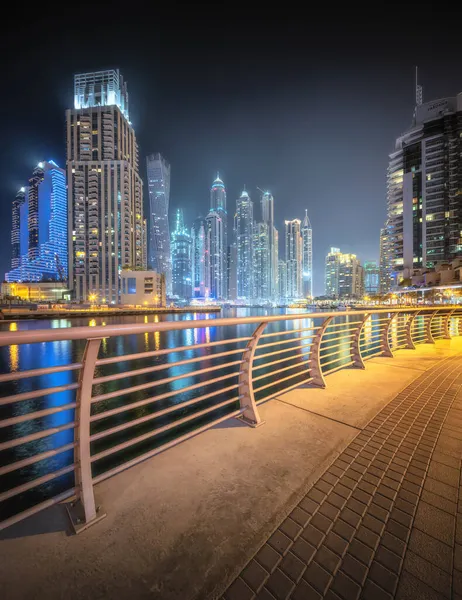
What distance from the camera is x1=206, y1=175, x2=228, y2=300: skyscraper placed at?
17375 centimetres

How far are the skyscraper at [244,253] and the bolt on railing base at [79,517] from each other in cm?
16785

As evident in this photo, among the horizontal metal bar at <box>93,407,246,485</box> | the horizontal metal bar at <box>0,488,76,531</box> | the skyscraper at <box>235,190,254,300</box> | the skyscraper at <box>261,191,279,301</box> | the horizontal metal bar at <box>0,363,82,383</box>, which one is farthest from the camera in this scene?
the skyscraper at <box>261,191,279,301</box>

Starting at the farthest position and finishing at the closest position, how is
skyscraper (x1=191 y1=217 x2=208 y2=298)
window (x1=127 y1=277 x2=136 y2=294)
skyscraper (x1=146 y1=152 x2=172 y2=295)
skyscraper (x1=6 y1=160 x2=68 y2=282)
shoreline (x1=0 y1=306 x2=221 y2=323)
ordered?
skyscraper (x1=191 y1=217 x2=208 y2=298) → skyscraper (x1=146 y1=152 x2=172 y2=295) → skyscraper (x1=6 y1=160 x2=68 y2=282) → window (x1=127 y1=277 x2=136 y2=294) → shoreline (x1=0 y1=306 x2=221 y2=323)

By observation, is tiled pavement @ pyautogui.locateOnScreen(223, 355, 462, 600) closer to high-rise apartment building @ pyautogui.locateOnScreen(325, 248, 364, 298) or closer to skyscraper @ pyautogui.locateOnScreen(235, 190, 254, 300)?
skyscraper @ pyautogui.locateOnScreen(235, 190, 254, 300)

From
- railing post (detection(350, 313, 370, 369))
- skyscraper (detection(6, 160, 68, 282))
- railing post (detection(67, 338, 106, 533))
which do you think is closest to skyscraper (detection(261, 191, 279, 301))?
skyscraper (detection(6, 160, 68, 282))

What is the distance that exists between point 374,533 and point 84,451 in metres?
1.98

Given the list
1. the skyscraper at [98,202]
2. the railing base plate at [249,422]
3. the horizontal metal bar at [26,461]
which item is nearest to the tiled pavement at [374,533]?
the railing base plate at [249,422]

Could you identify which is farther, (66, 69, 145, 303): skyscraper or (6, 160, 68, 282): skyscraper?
(6, 160, 68, 282): skyscraper

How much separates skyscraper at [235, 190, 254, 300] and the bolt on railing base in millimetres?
167854

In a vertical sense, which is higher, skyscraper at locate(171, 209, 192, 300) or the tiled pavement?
skyscraper at locate(171, 209, 192, 300)

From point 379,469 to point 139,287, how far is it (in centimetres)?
7562

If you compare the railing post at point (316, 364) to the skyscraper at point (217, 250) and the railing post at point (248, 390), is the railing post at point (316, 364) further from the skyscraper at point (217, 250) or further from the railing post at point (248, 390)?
the skyscraper at point (217, 250)

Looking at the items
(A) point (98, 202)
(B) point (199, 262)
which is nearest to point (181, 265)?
(B) point (199, 262)

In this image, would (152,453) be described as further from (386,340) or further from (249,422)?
(386,340)
